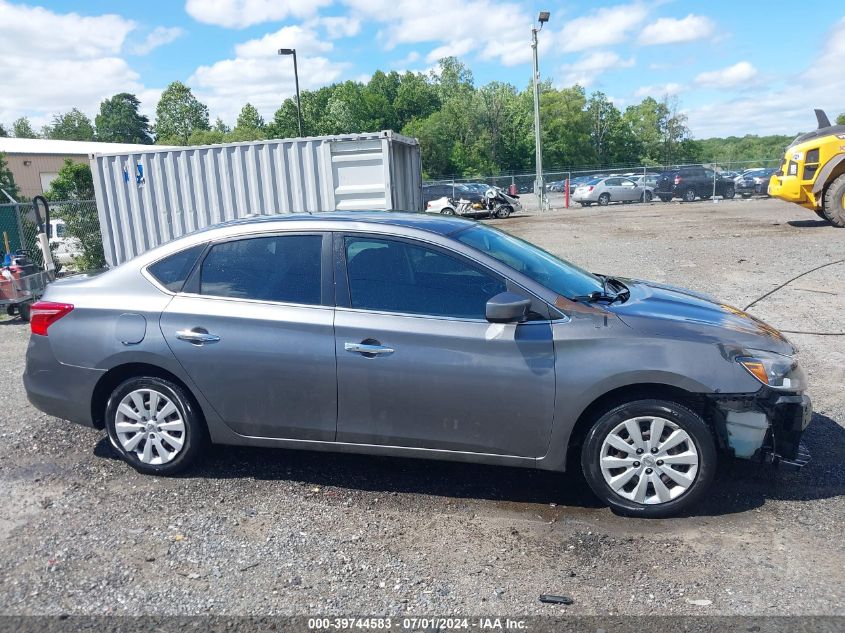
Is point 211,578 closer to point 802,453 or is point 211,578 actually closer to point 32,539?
point 32,539

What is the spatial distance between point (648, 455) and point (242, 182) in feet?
32.1

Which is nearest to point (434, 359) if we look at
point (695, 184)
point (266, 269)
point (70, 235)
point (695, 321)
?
point (266, 269)

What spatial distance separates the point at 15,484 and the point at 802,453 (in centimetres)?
501

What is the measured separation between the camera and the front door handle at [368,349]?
13.9 ft

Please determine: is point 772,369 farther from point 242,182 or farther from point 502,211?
point 502,211

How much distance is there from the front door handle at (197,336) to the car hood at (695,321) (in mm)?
2439

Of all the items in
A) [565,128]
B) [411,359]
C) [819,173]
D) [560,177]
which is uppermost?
[565,128]

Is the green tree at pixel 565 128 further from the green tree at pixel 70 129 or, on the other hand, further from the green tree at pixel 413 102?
the green tree at pixel 70 129

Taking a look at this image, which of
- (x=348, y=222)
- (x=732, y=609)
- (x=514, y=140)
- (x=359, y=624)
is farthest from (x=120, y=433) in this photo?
(x=514, y=140)

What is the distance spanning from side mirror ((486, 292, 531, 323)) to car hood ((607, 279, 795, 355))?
0.58m

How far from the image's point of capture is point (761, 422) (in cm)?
402

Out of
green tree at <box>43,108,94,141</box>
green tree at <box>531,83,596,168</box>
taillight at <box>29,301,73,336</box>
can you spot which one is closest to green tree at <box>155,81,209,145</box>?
green tree at <box>43,108,94,141</box>

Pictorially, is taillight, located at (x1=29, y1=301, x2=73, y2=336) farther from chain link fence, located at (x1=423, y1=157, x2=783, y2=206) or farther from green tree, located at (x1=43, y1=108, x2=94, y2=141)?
green tree, located at (x1=43, y1=108, x2=94, y2=141)

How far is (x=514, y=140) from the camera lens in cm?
7506
